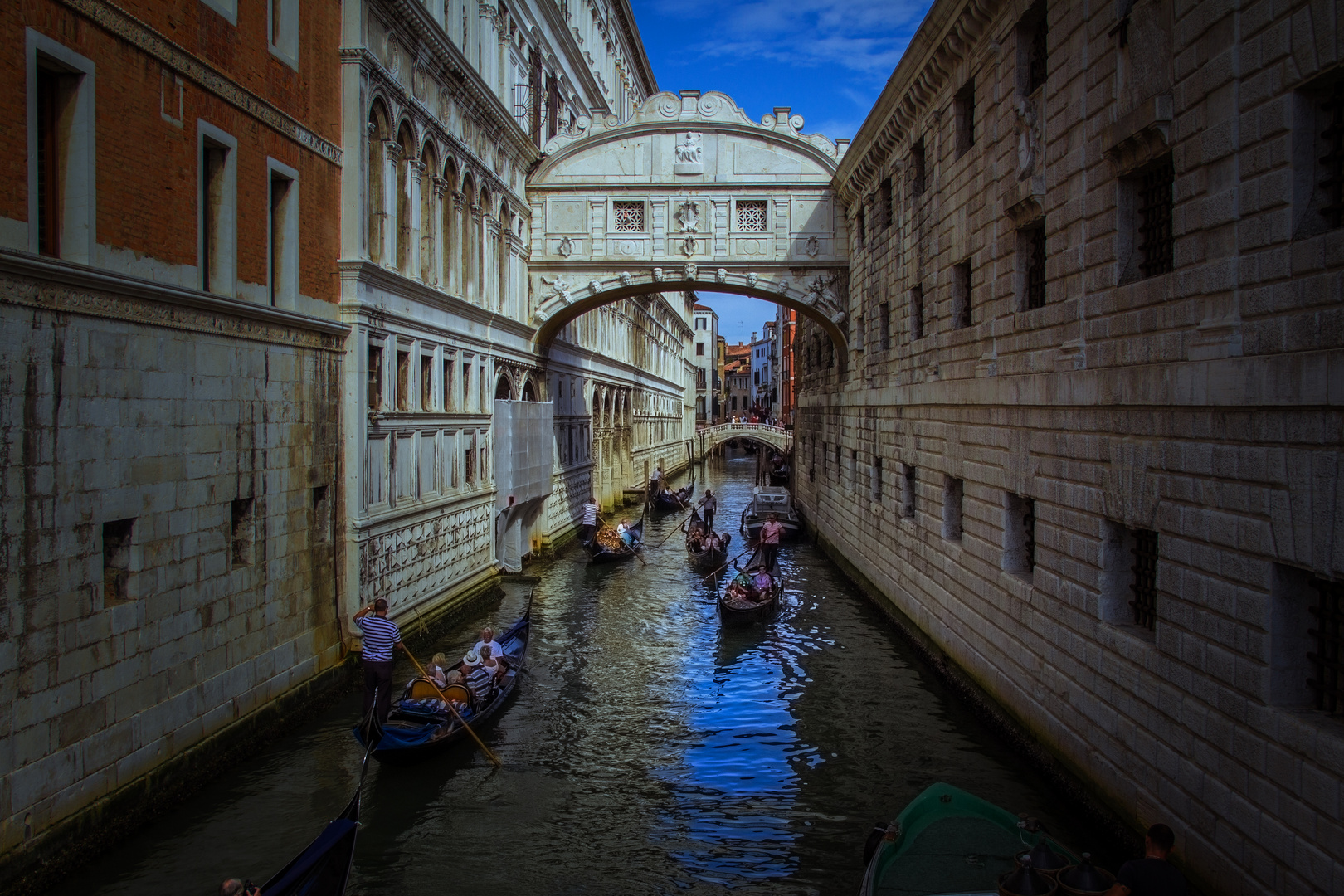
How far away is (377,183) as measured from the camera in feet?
40.4

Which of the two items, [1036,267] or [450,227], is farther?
[450,227]

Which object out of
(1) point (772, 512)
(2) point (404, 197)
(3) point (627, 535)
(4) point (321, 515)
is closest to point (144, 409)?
(4) point (321, 515)

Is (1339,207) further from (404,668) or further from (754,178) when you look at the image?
(754,178)

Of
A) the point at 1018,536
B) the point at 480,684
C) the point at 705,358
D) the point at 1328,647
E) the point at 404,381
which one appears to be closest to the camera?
the point at 1328,647

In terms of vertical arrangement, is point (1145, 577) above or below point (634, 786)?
above

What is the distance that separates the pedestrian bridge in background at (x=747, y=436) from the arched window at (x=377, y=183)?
33.2 m

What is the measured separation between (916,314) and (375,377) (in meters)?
7.70

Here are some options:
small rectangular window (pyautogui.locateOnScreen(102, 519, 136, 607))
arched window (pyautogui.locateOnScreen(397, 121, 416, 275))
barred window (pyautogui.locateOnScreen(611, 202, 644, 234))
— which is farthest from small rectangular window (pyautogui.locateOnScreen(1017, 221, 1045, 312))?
barred window (pyautogui.locateOnScreen(611, 202, 644, 234))

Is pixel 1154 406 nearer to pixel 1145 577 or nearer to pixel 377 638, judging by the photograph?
pixel 1145 577

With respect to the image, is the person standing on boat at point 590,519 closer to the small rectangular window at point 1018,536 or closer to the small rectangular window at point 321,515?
the small rectangular window at point 321,515

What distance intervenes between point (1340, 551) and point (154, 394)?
8.03 metres

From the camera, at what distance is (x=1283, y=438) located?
5133 mm

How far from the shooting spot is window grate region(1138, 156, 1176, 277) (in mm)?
6754

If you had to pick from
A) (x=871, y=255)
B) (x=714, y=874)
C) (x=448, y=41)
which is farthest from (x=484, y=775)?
(x=871, y=255)
